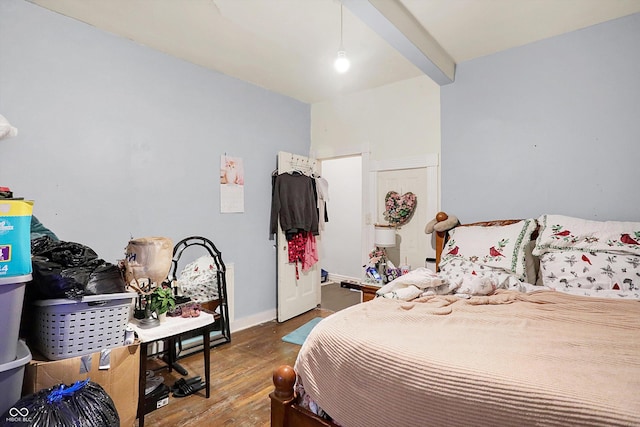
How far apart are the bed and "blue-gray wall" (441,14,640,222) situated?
0.39 m

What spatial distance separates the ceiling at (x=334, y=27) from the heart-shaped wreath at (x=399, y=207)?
1162 mm

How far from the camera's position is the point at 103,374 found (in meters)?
1.51

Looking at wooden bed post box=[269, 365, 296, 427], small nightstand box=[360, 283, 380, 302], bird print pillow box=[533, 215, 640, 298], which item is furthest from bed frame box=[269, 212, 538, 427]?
bird print pillow box=[533, 215, 640, 298]

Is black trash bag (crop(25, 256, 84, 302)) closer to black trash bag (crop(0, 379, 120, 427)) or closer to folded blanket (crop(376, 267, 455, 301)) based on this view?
black trash bag (crop(0, 379, 120, 427))

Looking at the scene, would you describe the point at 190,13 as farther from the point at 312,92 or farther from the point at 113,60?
the point at 312,92

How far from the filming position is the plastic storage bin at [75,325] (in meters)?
1.39

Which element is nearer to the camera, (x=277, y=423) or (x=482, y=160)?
(x=277, y=423)

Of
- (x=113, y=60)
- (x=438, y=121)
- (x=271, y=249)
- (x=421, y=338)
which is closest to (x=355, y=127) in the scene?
(x=438, y=121)

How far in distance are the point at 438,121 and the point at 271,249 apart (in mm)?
2249

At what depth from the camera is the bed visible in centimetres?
92

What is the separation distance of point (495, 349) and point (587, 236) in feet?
4.83

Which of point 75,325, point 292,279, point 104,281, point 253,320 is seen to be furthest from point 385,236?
point 75,325

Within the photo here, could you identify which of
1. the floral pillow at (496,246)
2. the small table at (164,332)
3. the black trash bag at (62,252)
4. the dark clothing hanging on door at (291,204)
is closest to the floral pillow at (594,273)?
the floral pillow at (496,246)

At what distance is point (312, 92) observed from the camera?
12.6 feet
